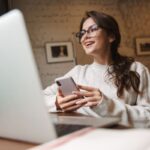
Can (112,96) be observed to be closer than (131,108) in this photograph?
No

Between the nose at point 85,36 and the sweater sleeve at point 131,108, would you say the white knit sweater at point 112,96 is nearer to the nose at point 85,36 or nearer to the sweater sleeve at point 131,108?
the sweater sleeve at point 131,108

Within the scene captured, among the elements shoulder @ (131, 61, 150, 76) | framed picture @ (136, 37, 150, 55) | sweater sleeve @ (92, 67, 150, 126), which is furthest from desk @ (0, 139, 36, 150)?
framed picture @ (136, 37, 150, 55)

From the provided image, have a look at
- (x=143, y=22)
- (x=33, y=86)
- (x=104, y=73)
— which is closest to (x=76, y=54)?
(x=104, y=73)

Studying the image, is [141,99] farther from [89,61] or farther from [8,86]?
[8,86]

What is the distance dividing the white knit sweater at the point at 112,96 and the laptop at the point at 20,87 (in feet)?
2.59

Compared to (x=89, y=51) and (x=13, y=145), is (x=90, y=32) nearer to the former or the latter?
(x=89, y=51)

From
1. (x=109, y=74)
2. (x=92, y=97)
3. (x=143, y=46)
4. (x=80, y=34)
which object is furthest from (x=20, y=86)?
(x=143, y=46)

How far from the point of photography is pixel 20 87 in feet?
1.95

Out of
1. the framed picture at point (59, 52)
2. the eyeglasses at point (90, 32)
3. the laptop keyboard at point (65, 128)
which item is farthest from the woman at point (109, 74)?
the laptop keyboard at point (65, 128)

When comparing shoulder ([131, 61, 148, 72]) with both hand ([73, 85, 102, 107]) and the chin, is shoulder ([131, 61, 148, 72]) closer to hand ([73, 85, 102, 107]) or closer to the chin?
the chin

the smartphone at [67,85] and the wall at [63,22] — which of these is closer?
the smartphone at [67,85]

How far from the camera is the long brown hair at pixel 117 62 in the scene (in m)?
1.97

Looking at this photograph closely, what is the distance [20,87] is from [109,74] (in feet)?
5.00

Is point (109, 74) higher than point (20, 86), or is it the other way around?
point (20, 86)
